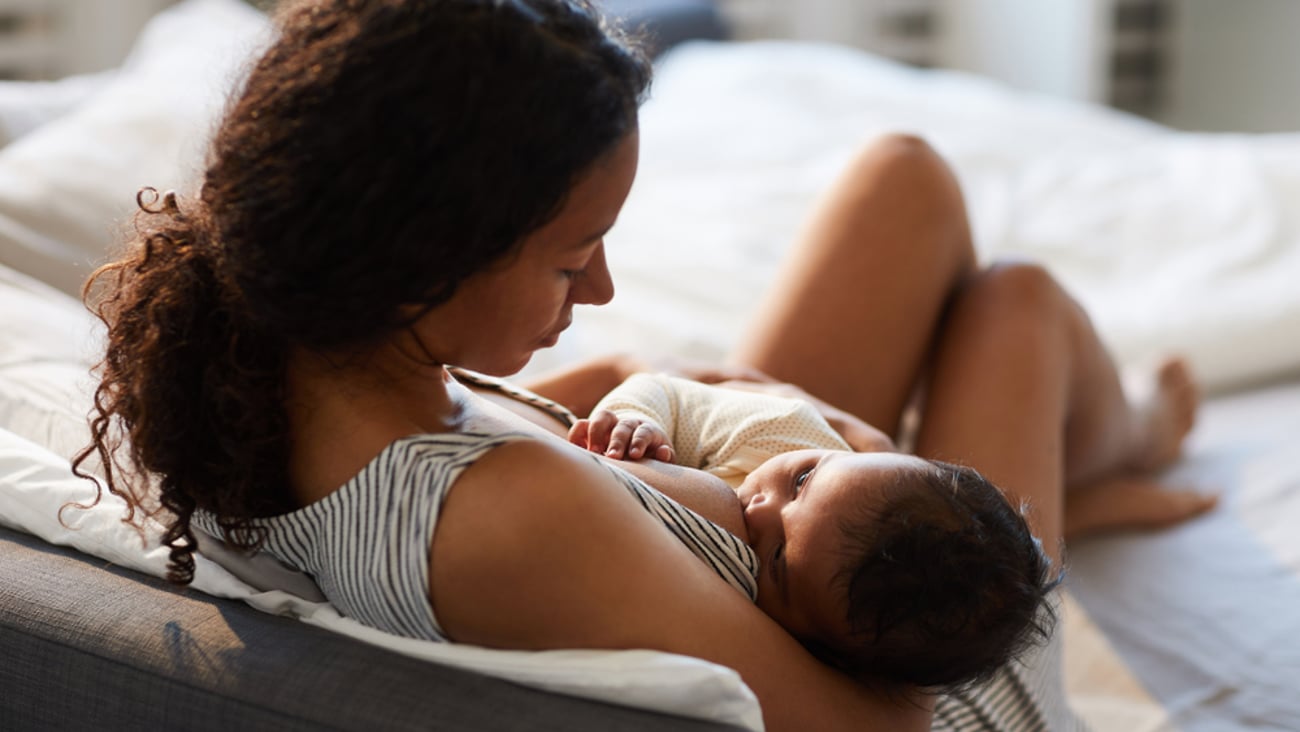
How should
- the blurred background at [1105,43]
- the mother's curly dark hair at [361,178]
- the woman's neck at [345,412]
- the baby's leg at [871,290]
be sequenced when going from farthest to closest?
the blurred background at [1105,43] < the baby's leg at [871,290] < the woman's neck at [345,412] < the mother's curly dark hair at [361,178]

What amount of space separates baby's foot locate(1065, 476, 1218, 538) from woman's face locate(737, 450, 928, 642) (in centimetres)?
69

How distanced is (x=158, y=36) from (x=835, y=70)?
140cm

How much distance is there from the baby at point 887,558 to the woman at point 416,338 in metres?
0.04

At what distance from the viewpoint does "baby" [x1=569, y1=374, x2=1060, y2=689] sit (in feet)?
2.76

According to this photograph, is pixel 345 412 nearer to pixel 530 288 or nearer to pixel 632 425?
pixel 530 288

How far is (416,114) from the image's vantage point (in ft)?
2.23

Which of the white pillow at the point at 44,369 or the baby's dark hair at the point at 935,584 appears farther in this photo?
the white pillow at the point at 44,369

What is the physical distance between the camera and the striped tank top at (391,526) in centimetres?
75

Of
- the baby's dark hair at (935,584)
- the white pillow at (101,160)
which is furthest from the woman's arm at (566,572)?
the white pillow at (101,160)

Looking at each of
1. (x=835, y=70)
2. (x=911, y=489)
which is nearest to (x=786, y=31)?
(x=835, y=70)

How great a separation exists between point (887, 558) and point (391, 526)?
0.34 metres

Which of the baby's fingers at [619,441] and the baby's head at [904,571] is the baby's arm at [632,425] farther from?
the baby's head at [904,571]

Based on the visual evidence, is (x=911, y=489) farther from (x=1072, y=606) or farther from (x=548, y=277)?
(x=1072, y=606)

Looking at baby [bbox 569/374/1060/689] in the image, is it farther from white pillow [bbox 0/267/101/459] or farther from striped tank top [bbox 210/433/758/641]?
white pillow [bbox 0/267/101/459]
